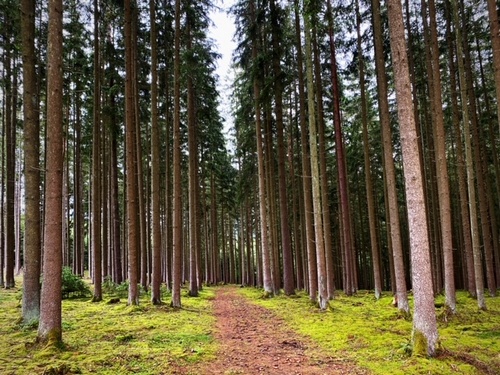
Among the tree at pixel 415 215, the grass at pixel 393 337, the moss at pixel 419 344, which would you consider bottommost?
the grass at pixel 393 337

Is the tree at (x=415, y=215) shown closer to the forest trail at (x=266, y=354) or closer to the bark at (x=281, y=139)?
the forest trail at (x=266, y=354)

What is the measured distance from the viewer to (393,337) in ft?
24.8

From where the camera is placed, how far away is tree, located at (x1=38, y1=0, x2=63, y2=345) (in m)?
6.60

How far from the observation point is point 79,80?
16.1m

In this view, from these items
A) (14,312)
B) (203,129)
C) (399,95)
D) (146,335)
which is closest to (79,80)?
(203,129)

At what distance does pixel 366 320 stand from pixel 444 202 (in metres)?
3.84

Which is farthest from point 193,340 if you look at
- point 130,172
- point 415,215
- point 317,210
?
point 130,172

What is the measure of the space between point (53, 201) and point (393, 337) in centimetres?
742

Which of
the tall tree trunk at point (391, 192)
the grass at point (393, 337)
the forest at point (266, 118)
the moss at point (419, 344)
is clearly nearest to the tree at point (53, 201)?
the forest at point (266, 118)

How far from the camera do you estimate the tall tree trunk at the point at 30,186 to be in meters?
8.26

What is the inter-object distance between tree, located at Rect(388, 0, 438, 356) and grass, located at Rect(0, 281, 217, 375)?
3748mm

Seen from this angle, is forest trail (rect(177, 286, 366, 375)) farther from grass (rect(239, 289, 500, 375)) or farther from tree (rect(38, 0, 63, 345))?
tree (rect(38, 0, 63, 345))

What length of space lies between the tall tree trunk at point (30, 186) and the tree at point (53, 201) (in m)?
1.60

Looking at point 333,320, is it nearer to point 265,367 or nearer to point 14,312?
point 265,367
